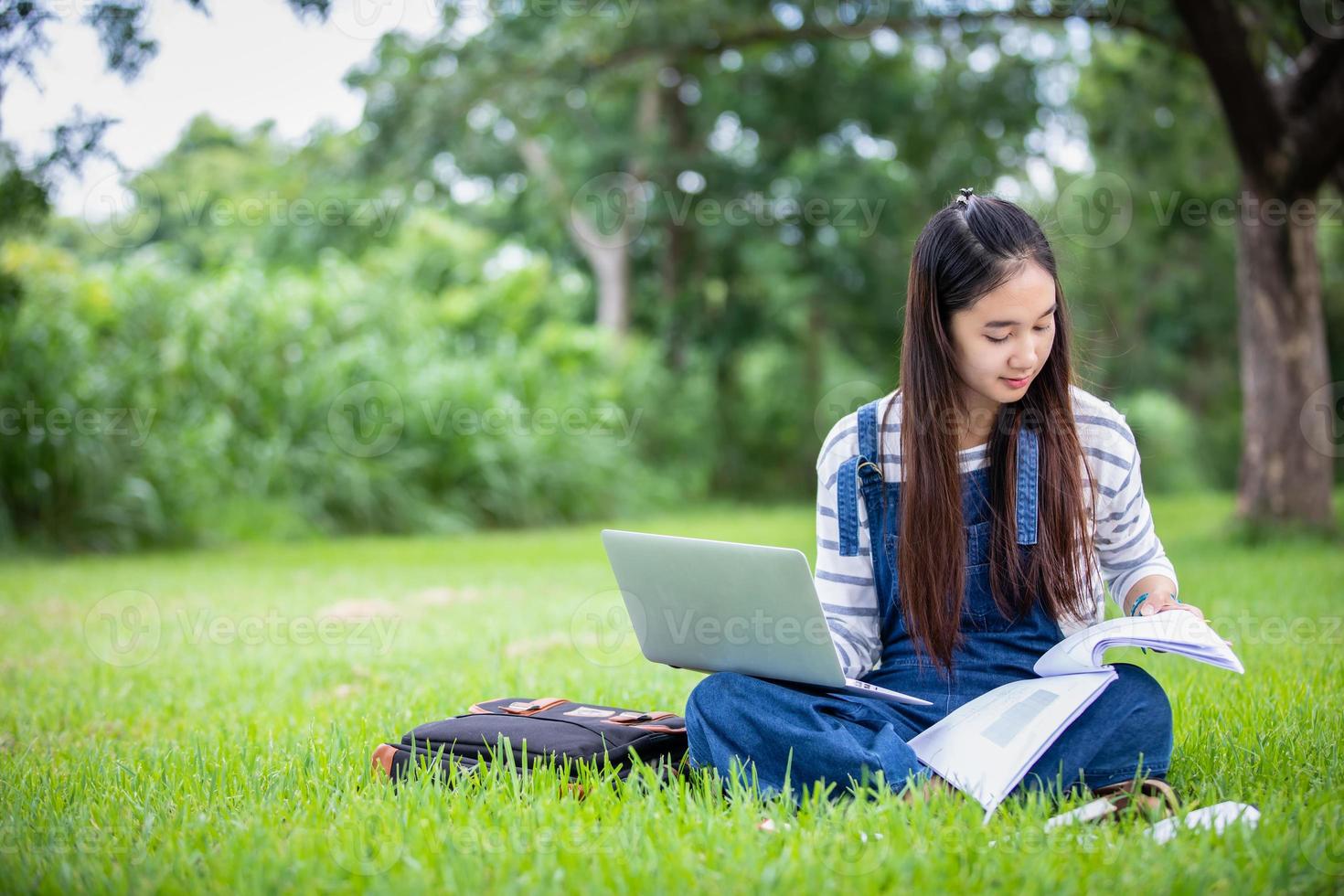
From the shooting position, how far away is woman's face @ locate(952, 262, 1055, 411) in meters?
2.38

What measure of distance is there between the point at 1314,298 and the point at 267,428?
7.33 metres

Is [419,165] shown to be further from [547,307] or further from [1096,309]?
[1096,309]

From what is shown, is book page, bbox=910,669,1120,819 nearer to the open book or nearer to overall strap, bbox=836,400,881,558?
the open book

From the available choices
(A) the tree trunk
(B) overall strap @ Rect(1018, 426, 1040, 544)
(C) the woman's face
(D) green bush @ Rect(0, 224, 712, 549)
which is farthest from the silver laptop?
(A) the tree trunk

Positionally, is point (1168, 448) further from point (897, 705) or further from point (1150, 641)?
point (1150, 641)

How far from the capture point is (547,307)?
1437 cm

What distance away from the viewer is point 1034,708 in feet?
7.57

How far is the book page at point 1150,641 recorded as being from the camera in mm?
2094

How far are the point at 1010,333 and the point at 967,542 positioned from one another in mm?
443

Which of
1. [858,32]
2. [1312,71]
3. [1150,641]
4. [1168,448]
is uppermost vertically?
[858,32]

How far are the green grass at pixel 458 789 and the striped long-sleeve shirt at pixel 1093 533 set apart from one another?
17.1 inches

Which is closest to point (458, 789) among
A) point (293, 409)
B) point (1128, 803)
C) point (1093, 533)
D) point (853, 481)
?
point (853, 481)

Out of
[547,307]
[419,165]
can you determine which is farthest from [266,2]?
[547,307]

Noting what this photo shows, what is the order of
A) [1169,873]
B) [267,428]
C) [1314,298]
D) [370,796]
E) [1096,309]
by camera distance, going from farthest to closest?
[1096,309] < [267,428] < [1314,298] < [370,796] < [1169,873]
